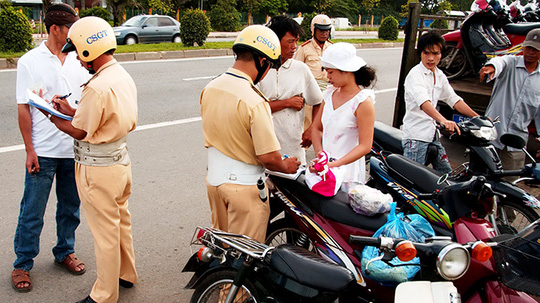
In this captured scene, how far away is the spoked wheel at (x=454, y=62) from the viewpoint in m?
7.66

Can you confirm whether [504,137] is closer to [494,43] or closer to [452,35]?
[494,43]

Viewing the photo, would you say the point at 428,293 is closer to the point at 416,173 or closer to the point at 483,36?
the point at 416,173

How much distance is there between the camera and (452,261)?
1.95m

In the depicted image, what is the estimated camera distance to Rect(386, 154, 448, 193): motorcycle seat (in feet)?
10.9

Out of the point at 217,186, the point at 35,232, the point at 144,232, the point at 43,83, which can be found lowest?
the point at 144,232

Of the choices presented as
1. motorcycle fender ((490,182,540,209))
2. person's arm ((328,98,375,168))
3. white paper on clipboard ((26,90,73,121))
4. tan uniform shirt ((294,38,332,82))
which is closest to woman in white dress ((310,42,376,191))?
person's arm ((328,98,375,168))

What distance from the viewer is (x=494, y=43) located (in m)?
7.13

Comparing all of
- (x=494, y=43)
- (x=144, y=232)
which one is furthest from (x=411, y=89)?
(x=494, y=43)

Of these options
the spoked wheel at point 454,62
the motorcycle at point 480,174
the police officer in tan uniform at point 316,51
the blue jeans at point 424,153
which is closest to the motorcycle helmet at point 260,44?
the motorcycle at point 480,174

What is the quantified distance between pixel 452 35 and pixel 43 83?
21.1ft

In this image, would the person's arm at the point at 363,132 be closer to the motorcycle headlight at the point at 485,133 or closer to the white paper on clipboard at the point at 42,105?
the motorcycle headlight at the point at 485,133

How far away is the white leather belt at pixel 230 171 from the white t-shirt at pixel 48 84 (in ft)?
3.78

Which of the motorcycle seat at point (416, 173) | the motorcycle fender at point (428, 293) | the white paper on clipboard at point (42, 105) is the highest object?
the white paper on clipboard at point (42, 105)

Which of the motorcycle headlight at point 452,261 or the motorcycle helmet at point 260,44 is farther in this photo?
the motorcycle helmet at point 260,44
